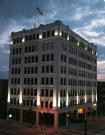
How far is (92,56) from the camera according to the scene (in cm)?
9825

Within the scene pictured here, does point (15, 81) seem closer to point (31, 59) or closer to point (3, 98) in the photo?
point (31, 59)

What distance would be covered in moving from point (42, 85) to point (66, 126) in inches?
543

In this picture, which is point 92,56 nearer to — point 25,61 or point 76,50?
point 76,50

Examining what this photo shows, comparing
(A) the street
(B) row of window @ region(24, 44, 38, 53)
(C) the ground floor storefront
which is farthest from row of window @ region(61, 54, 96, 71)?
(A) the street

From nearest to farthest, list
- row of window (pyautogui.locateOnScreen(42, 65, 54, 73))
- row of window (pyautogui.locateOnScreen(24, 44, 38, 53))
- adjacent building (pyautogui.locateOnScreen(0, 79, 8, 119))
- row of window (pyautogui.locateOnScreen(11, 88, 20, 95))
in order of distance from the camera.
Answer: row of window (pyautogui.locateOnScreen(42, 65, 54, 73)), row of window (pyautogui.locateOnScreen(24, 44, 38, 53)), row of window (pyautogui.locateOnScreen(11, 88, 20, 95)), adjacent building (pyautogui.locateOnScreen(0, 79, 8, 119))

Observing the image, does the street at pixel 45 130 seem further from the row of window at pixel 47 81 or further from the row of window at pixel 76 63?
the row of window at pixel 76 63

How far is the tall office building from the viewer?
225ft

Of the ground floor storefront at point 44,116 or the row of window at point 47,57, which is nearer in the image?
the ground floor storefront at point 44,116

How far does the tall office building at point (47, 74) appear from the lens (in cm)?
6850

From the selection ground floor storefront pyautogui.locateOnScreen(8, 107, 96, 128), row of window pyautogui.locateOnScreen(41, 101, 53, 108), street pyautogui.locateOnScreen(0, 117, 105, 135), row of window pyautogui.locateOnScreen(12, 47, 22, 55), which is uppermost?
row of window pyautogui.locateOnScreen(12, 47, 22, 55)

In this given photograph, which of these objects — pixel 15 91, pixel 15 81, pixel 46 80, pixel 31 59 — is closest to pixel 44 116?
pixel 46 80

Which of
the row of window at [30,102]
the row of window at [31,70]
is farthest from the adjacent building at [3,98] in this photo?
the row of window at [31,70]

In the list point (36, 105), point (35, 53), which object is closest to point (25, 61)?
point (35, 53)

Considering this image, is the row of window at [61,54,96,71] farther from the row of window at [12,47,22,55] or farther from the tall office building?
the row of window at [12,47,22,55]
